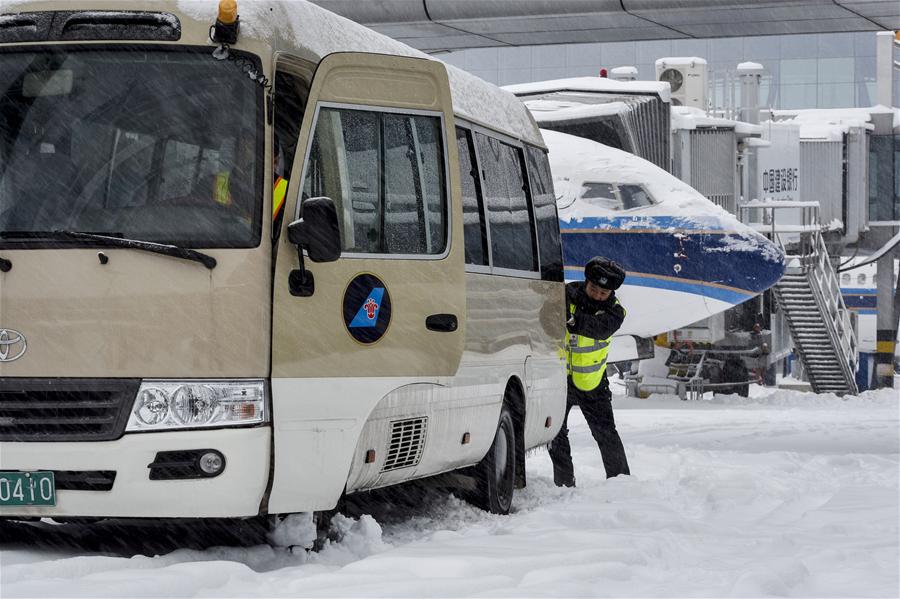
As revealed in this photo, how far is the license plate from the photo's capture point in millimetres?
6352

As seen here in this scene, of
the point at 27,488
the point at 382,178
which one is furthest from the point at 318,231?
the point at 27,488

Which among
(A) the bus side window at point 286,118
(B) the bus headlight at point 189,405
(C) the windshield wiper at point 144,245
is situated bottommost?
(B) the bus headlight at point 189,405

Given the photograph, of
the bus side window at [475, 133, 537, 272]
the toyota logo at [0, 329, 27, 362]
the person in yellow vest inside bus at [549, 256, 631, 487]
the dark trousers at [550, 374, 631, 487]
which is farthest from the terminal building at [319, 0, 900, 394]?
the toyota logo at [0, 329, 27, 362]

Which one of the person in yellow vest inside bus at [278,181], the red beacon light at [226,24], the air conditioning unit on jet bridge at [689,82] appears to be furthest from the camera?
the air conditioning unit on jet bridge at [689,82]

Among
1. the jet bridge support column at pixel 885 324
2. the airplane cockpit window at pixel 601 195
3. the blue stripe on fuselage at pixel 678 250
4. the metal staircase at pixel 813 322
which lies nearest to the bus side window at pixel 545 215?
the blue stripe on fuselage at pixel 678 250

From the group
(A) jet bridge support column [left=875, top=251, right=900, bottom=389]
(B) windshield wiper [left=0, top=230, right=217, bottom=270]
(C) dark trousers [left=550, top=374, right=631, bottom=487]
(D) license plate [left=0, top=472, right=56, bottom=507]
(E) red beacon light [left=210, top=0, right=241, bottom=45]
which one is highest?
(E) red beacon light [left=210, top=0, right=241, bottom=45]

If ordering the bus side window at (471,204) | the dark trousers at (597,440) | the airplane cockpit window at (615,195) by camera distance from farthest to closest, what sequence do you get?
the airplane cockpit window at (615,195)
the dark trousers at (597,440)
the bus side window at (471,204)

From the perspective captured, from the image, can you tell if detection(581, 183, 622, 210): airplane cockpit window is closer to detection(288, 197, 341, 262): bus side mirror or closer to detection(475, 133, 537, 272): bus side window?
detection(475, 133, 537, 272): bus side window

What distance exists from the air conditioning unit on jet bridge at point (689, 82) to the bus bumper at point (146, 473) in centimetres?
3626

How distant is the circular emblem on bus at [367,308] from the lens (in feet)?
22.9

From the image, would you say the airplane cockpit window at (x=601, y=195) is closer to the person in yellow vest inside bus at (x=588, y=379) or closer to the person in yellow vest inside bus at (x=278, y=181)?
the person in yellow vest inside bus at (x=588, y=379)

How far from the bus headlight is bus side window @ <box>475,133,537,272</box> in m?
2.99

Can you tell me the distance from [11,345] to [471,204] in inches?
121

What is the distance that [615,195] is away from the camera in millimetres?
21969
